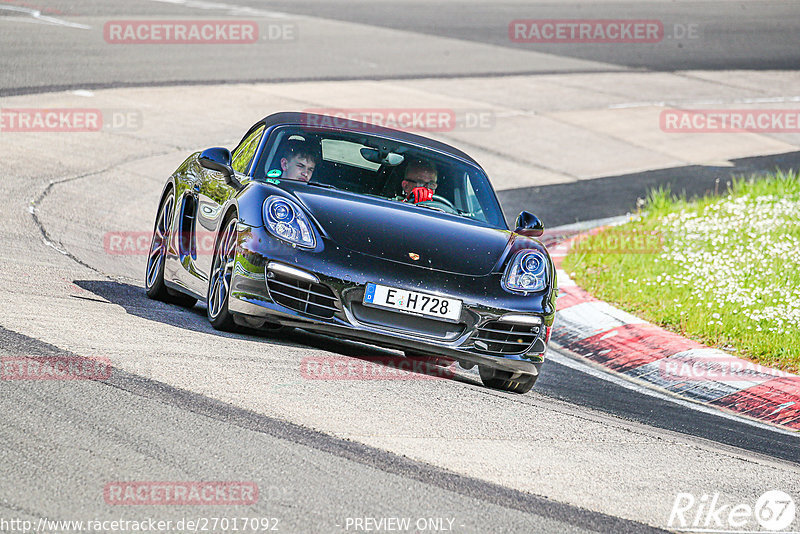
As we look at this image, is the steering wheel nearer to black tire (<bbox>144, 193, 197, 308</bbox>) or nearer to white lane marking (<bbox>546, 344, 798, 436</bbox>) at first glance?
white lane marking (<bbox>546, 344, 798, 436</bbox>)

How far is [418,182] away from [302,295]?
157 centimetres

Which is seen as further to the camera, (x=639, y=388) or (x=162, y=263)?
(x=162, y=263)

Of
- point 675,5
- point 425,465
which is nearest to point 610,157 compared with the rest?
point 425,465

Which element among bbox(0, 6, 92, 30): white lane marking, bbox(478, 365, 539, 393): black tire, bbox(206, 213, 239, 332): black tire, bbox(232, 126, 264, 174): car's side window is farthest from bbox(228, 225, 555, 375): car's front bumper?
bbox(0, 6, 92, 30): white lane marking

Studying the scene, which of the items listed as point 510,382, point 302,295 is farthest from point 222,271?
point 510,382

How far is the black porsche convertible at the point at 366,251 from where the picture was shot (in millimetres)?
6074

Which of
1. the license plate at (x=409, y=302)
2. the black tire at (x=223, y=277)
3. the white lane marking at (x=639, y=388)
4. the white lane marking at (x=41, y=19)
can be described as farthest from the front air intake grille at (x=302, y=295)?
the white lane marking at (x=41, y=19)

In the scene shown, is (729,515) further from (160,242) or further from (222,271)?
(160,242)

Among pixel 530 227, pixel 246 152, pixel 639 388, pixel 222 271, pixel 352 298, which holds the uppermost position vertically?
pixel 246 152

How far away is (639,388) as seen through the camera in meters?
7.50

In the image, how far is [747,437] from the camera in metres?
6.31

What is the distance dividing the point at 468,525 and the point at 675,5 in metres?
29.3

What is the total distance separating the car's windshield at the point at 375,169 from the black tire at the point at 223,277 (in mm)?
564

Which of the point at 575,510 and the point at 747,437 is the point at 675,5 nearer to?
the point at 747,437
